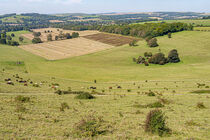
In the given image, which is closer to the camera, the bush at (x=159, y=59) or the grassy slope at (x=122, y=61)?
the grassy slope at (x=122, y=61)

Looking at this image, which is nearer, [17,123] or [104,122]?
[17,123]

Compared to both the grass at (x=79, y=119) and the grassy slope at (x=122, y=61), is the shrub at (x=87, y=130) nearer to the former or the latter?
the grass at (x=79, y=119)

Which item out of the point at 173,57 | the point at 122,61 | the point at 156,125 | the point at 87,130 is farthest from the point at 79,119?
the point at 173,57

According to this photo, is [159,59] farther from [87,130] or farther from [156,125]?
[87,130]

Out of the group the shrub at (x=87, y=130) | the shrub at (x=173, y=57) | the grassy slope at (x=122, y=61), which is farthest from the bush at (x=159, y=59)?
the shrub at (x=87, y=130)

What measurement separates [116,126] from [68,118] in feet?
19.8

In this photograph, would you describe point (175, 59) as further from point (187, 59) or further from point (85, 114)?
point (85, 114)

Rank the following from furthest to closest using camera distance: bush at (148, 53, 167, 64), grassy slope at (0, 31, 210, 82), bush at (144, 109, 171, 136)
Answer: bush at (148, 53, 167, 64), grassy slope at (0, 31, 210, 82), bush at (144, 109, 171, 136)

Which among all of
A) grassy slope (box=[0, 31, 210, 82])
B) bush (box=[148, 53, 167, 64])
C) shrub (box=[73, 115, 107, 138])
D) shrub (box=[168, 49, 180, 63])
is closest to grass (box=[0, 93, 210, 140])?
shrub (box=[73, 115, 107, 138])

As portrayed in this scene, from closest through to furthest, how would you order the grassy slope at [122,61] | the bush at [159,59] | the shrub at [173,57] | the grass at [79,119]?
the grass at [79,119] < the grassy slope at [122,61] < the bush at [159,59] < the shrub at [173,57]

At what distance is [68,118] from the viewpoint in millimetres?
21062

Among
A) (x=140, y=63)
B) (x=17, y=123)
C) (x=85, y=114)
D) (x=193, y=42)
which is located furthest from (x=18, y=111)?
(x=193, y=42)

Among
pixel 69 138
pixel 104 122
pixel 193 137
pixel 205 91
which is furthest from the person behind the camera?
pixel 205 91

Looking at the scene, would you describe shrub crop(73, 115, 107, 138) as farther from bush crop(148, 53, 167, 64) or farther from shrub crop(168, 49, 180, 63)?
shrub crop(168, 49, 180, 63)
